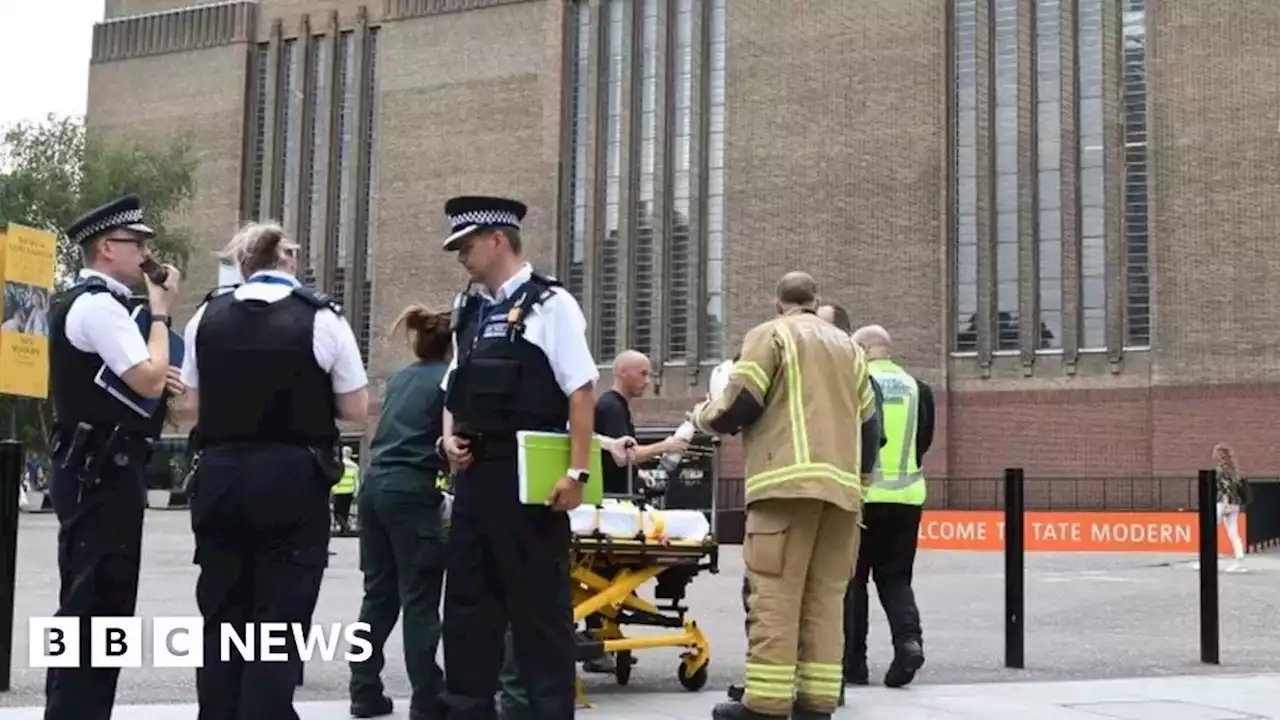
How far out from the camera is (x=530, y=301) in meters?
5.28

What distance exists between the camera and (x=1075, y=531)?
30.1 meters

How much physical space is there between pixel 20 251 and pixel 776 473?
29.1 ft

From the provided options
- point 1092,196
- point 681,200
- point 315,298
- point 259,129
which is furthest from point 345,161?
point 315,298

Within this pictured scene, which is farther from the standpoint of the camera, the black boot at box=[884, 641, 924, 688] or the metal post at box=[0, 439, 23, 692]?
the black boot at box=[884, 641, 924, 688]

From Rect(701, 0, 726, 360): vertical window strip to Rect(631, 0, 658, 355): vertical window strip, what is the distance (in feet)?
5.62

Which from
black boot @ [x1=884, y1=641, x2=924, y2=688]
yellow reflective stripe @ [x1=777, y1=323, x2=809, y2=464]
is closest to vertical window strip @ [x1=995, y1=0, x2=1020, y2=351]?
black boot @ [x1=884, y1=641, x2=924, y2=688]

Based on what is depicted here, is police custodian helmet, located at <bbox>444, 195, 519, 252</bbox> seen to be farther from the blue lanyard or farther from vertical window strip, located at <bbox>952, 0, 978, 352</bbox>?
vertical window strip, located at <bbox>952, 0, 978, 352</bbox>

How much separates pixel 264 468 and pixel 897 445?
14.4 feet

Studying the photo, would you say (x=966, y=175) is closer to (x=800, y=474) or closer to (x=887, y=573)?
(x=887, y=573)

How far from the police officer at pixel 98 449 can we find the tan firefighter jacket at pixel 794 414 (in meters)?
2.33

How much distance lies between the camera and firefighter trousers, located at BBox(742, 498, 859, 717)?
6191 millimetres

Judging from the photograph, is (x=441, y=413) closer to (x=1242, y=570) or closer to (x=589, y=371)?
(x=589, y=371)

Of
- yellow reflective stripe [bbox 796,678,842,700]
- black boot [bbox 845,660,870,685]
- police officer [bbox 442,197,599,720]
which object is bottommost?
black boot [bbox 845,660,870,685]

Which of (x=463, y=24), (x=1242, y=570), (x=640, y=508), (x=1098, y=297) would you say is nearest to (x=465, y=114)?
(x=463, y=24)
